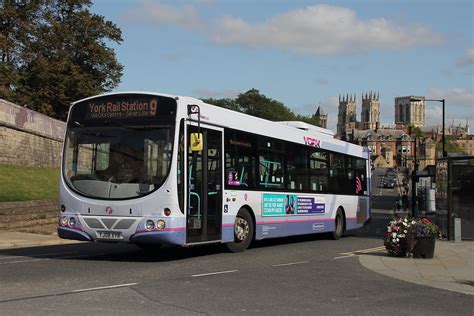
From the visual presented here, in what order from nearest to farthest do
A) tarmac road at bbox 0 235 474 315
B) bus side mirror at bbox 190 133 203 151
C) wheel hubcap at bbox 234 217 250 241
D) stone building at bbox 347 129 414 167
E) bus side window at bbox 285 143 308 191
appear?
tarmac road at bbox 0 235 474 315 → bus side mirror at bbox 190 133 203 151 → wheel hubcap at bbox 234 217 250 241 → bus side window at bbox 285 143 308 191 → stone building at bbox 347 129 414 167

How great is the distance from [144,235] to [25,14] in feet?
147

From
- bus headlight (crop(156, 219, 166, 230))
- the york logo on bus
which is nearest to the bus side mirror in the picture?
bus headlight (crop(156, 219, 166, 230))

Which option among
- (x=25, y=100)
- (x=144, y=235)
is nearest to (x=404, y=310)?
(x=144, y=235)

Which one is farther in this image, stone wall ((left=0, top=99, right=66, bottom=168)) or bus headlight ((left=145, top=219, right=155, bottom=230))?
stone wall ((left=0, top=99, right=66, bottom=168))

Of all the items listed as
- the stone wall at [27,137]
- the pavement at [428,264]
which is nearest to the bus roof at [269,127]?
the pavement at [428,264]

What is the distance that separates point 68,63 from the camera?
51656 millimetres

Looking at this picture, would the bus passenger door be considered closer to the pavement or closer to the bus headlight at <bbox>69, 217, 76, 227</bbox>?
the bus headlight at <bbox>69, 217, 76, 227</bbox>

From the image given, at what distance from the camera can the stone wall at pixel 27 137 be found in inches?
1257

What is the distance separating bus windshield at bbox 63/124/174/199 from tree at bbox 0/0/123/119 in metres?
37.1

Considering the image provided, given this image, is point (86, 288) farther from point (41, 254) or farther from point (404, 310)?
point (41, 254)

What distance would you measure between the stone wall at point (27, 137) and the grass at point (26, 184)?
1.10m

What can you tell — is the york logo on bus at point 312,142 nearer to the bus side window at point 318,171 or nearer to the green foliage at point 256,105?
the bus side window at point 318,171

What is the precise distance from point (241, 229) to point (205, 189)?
2043 mm

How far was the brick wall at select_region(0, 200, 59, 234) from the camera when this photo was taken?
65.9ft
